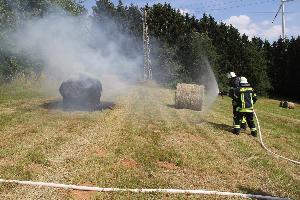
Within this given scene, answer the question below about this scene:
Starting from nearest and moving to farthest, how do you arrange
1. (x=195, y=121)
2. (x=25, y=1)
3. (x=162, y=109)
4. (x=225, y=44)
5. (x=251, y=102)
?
(x=251, y=102) → (x=195, y=121) → (x=162, y=109) → (x=25, y=1) → (x=225, y=44)

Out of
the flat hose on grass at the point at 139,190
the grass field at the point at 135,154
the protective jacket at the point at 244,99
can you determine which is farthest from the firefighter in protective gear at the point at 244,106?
the flat hose on grass at the point at 139,190

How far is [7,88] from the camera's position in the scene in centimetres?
2672

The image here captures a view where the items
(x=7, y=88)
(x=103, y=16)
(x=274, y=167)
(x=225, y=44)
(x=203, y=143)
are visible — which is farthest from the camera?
(x=225, y=44)

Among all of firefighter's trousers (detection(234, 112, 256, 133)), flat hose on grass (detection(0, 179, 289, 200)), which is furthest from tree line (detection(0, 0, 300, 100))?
flat hose on grass (detection(0, 179, 289, 200))

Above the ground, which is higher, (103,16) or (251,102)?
(103,16)

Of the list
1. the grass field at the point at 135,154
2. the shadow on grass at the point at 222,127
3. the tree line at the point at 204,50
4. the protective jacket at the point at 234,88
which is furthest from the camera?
the tree line at the point at 204,50

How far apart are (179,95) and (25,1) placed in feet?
49.1

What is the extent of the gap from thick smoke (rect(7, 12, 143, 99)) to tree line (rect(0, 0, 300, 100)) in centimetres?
391

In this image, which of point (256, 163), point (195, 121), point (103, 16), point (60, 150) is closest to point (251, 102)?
point (195, 121)

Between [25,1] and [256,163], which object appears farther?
[25,1]

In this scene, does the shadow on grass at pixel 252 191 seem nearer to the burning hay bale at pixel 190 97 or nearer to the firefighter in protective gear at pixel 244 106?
the firefighter in protective gear at pixel 244 106

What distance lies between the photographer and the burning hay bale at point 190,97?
2081 cm

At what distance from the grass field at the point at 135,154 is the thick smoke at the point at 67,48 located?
11942 millimetres

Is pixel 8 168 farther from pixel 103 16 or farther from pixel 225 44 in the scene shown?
pixel 225 44
